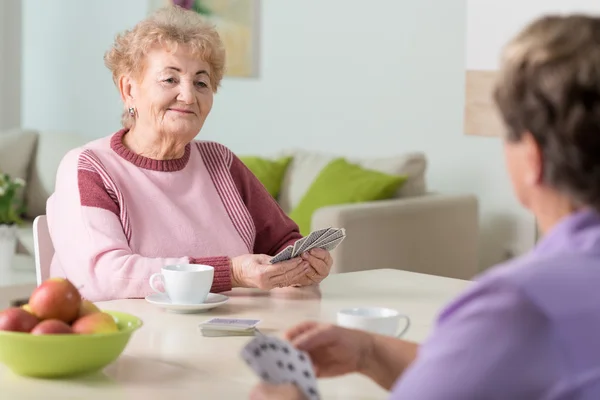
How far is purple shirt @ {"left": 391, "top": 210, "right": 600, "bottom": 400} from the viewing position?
91cm

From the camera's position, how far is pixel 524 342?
905 millimetres

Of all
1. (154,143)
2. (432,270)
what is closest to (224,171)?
(154,143)

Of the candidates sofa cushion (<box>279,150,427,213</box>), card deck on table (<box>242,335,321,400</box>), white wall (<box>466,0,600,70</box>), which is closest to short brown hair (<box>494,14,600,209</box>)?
card deck on table (<box>242,335,321,400</box>)

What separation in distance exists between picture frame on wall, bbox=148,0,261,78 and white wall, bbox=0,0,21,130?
5.62ft

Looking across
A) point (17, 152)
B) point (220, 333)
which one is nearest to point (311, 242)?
point (220, 333)

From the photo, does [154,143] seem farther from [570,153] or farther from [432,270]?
[432,270]

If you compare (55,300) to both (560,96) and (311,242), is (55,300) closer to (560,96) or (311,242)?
(311,242)

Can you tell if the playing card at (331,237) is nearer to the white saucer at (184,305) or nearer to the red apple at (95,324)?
the white saucer at (184,305)

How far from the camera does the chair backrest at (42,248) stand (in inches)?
90.4

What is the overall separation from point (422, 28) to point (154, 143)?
8.25ft

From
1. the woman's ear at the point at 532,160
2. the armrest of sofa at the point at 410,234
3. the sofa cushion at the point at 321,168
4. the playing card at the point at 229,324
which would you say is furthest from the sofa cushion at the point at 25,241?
the woman's ear at the point at 532,160

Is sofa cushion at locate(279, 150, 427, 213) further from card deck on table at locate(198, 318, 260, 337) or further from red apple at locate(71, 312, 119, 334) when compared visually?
red apple at locate(71, 312, 119, 334)

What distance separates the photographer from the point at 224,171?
8.11ft

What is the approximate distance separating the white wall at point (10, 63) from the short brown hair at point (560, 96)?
6.06m
